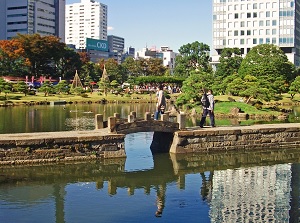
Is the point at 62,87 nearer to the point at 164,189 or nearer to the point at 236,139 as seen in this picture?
the point at 236,139

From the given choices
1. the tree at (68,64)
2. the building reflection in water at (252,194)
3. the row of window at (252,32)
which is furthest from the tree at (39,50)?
the building reflection in water at (252,194)

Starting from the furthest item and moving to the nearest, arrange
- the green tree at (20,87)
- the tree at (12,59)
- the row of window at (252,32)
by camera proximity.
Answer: the row of window at (252,32)
the tree at (12,59)
the green tree at (20,87)

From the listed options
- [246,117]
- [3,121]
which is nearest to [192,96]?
[246,117]

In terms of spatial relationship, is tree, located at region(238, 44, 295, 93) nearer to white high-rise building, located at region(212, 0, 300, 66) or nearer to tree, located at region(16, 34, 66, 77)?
white high-rise building, located at region(212, 0, 300, 66)

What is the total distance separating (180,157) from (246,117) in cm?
2691

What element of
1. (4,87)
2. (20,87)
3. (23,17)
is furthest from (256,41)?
(23,17)

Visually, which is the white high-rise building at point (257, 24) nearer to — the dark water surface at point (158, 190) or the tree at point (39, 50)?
the tree at point (39, 50)

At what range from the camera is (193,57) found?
104438 millimetres

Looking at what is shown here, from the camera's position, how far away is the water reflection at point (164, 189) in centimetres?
1528

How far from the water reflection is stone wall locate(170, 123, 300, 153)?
791mm

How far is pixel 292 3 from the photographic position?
121500 millimetres

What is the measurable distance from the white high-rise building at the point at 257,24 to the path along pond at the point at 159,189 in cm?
10087

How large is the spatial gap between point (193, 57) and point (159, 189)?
8756cm

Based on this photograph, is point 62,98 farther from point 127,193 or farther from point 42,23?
point 42,23
